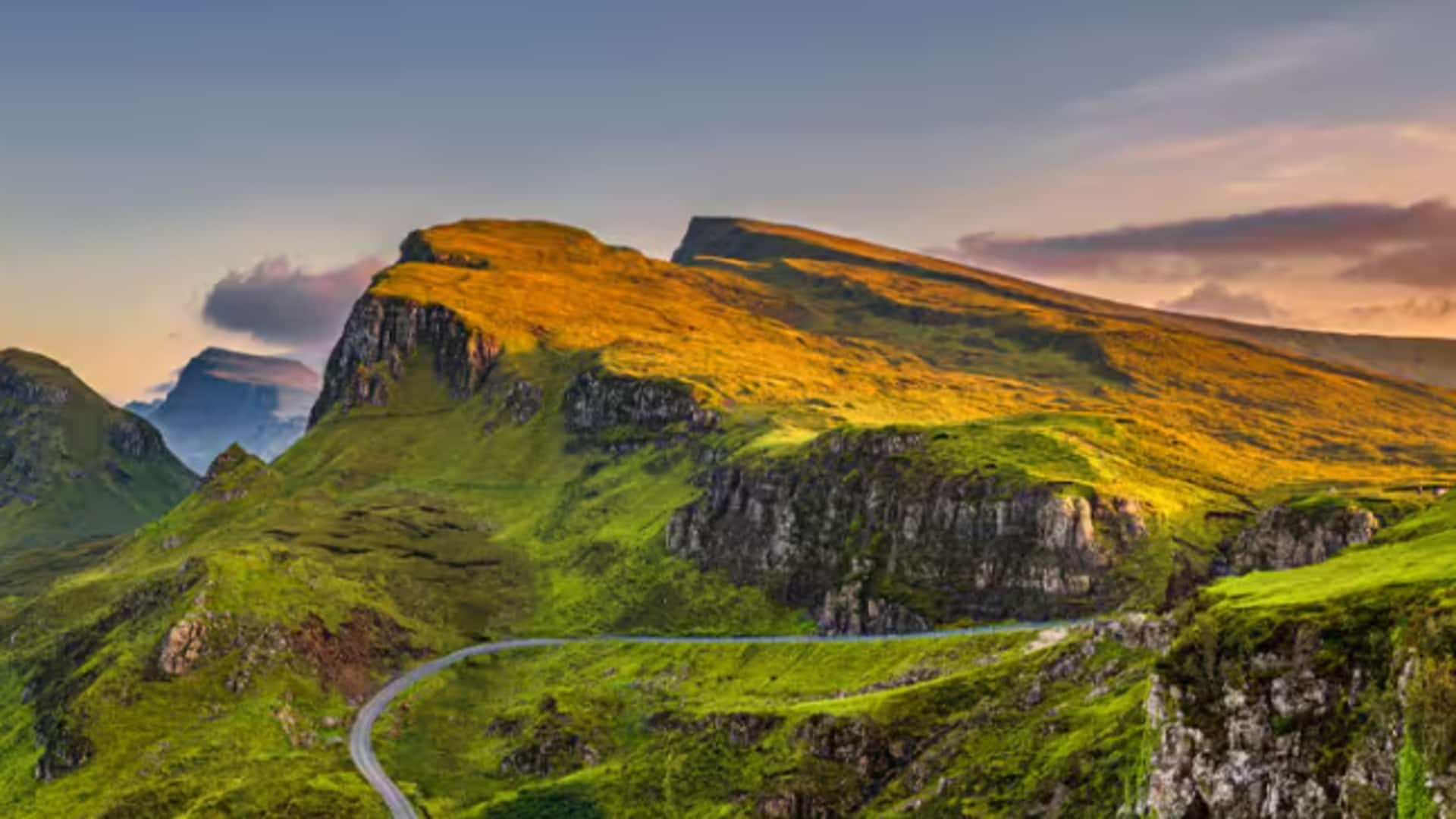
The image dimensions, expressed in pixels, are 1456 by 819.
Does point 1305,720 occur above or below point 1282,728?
above

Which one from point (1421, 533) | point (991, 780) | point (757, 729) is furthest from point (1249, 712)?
point (757, 729)

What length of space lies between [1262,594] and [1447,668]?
32.3m

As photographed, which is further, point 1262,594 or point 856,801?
point 856,801

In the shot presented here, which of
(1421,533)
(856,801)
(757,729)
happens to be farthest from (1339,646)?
(757,729)

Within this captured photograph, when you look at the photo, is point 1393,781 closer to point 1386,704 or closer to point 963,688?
point 1386,704

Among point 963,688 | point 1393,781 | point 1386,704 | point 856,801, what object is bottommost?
point 856,801

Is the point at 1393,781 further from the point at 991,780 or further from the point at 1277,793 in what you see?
the point at 991,780

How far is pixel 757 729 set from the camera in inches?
7771

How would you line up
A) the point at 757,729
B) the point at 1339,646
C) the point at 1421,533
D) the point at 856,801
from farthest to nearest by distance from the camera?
→ 1. the point at 757,729
2. the point at 856,801
3. the point at 1421,533
4. the point at 1339,646

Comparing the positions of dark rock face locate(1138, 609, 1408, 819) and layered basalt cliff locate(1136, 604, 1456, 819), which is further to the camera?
dark rock face locate(1138, 609, 1408, 819)

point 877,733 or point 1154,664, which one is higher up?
point 1154,664

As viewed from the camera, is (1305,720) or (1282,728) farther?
(1282,728)

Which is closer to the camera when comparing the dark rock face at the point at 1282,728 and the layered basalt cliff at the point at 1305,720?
the layered basalt cliff at the point at 1305,720

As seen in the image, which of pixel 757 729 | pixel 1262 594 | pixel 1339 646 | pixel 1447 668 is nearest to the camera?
pixel 1447 668
